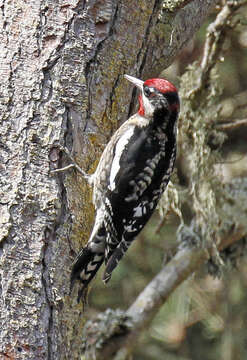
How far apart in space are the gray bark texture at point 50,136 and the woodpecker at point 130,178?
6.5 inches

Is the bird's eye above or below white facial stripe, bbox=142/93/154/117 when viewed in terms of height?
above

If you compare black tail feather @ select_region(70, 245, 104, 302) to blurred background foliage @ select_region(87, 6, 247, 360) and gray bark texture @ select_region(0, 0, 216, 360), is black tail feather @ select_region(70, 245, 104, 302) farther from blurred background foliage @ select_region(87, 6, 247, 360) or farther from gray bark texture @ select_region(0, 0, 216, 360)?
blurred background foliage @ select_region(87, 6, 247, 360)

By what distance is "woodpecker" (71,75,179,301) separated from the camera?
3268 millimetres

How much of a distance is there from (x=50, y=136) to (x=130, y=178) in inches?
23.8

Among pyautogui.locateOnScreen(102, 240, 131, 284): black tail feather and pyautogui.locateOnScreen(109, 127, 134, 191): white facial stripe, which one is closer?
pyautogui.locateOnScreen(102, 240, 131, 284): black tail feather

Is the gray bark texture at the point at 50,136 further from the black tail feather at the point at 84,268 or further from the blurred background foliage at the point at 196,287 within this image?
the blurred background foliage at the point at 196,287

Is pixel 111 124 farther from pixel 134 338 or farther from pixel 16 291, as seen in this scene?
pixel 134 338

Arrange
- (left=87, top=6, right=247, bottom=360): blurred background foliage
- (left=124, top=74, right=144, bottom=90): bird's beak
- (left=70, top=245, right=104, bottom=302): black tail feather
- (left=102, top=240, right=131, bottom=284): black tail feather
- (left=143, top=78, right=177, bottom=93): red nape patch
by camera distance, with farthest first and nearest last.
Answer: (left=87, top=6, right=247, bottom=360): blurred background foliage < (left=143, top=78, right=177, bottom=93): red nape patch < (left=102, top=240, right=131, bottom=284): black tail feather < (left=124, top=74, right=144, bottom=90): bird's beak < (left=70, top=245, right=104, bottom=302): black tail feather

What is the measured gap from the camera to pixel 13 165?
112 inches

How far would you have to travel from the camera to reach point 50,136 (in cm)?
291

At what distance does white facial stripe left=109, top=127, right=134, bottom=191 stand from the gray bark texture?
23cm

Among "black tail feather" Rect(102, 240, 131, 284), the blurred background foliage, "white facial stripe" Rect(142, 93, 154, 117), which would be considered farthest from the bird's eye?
the blurred background foliage

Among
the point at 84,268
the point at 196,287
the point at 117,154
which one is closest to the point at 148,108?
the point at 117,154

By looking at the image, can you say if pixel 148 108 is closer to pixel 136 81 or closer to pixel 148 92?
pixel 148 92
